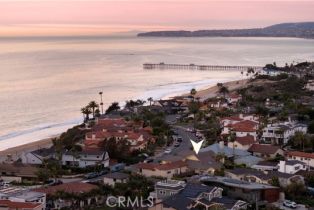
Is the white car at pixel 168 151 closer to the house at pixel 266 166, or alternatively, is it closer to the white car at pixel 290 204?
the house at pixel 266 166

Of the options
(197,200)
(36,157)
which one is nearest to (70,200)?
(197,200)

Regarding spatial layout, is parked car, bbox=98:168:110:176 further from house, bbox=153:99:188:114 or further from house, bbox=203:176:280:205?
house, bbox=153:99:188:114

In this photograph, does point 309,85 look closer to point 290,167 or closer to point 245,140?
point 245,140

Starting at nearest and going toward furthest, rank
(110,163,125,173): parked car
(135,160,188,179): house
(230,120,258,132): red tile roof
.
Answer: (135,160,188,179): house < (110,163,125,173): parked car < (230,120,258,132): red tile roof

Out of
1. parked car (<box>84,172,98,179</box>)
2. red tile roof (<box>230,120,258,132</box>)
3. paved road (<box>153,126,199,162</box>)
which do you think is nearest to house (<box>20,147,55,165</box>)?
parked car (<box>84,172,98,179</box>)

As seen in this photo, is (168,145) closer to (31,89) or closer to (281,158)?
(281,158)

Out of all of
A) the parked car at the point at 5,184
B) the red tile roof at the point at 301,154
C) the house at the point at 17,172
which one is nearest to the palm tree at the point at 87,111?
the house at the point at 17,172
